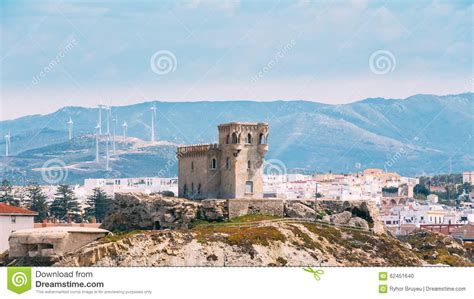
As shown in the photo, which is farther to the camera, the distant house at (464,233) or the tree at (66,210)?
the tree at (66,210)

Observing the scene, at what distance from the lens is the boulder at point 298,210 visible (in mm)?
116312

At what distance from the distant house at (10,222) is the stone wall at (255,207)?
23400 millimetres

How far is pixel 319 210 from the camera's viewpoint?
118 m

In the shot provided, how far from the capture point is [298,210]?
382 feet

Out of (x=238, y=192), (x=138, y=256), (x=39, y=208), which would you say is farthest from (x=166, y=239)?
(x=39, y=208)

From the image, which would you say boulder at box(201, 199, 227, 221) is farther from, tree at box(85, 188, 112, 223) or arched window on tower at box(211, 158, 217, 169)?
tree at box(85, 188, 112, 223)

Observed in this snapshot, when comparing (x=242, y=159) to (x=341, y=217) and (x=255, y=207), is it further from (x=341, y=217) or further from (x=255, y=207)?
(x=341, y=217)

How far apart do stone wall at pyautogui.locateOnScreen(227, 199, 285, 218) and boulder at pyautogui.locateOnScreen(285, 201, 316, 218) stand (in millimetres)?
572

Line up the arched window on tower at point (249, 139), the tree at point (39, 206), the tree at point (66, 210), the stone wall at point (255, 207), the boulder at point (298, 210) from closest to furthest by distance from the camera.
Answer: the stone wall at point (255, 207)
the boulder at point (298, 210)
the arched window on tower at point (249, 139)
the tree at point (39, 206)
the tree at point (66, 210)
